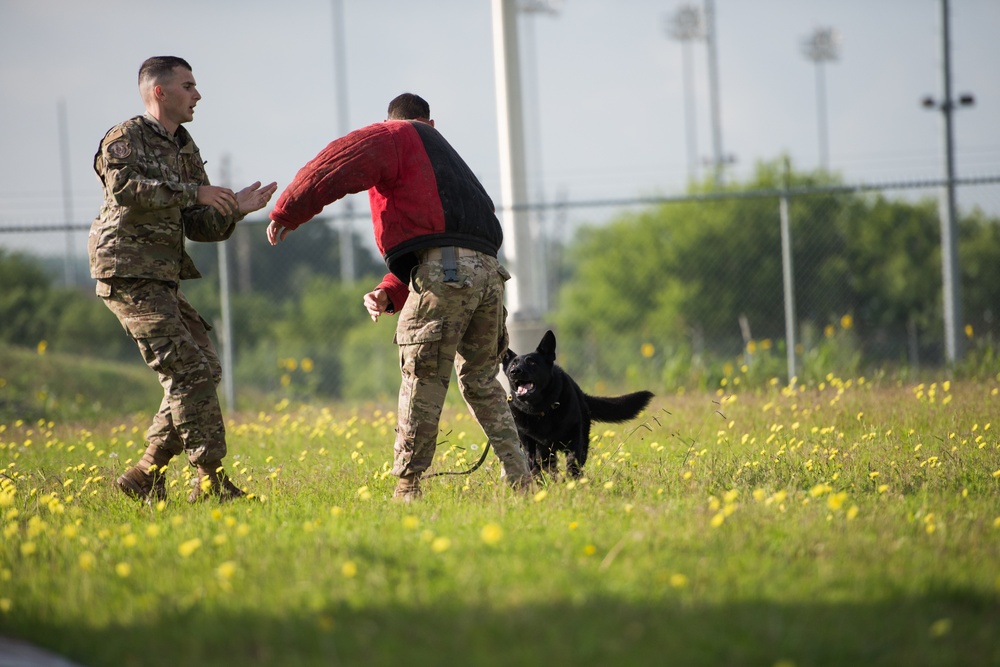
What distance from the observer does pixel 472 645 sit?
261 centimetres

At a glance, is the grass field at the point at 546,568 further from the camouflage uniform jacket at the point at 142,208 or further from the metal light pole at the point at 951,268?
the metal light pole at the point at 951,268

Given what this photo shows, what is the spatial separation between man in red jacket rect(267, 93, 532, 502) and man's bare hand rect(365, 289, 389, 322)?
0.18m

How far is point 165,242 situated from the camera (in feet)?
15.8

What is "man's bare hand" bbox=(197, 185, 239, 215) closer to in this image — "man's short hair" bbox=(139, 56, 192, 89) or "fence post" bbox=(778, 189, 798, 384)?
"man's short hair" bbox=(139, 56, 192, 89)

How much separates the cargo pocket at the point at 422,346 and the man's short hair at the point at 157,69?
1.82 m

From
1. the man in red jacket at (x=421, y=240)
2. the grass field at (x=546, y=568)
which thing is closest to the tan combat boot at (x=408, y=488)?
the man in red jacket at (x=421, y=240)

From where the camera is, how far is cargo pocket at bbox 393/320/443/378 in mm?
4586

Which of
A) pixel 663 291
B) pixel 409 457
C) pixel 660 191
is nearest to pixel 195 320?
pixel 409 457

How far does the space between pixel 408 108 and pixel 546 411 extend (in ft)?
6.25

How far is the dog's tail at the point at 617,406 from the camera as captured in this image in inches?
234

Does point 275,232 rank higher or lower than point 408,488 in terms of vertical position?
higher

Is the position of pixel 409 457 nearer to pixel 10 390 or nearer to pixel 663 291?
pixel 10 390

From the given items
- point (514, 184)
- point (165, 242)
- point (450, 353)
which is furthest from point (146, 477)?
point (514, 184)

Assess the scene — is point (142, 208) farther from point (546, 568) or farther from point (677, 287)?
point (677, 287)
